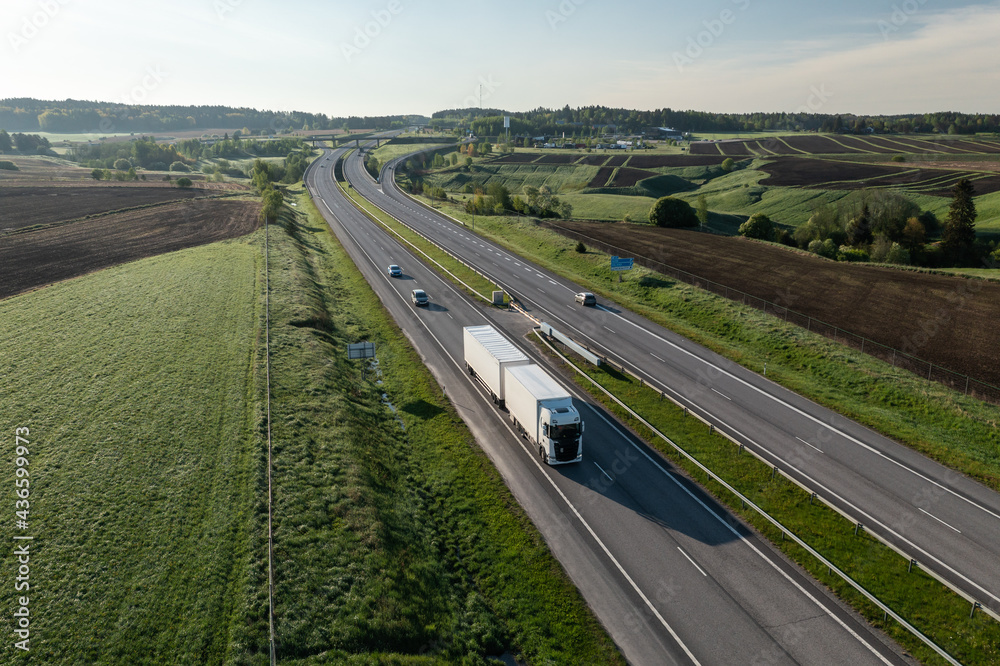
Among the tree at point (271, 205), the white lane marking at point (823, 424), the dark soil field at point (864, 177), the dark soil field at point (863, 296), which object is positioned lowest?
the white lane marking at point (823, 424)

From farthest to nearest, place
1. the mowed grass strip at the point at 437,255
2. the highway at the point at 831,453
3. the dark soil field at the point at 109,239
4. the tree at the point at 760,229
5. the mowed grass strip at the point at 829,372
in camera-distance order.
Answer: the tree at the point at 760,229
the mowed grass strip at the point at 437,255
the dark soil field at the point at 109,239
the mowed grass strip at the point at 829,372
the highway at the point at 831,453

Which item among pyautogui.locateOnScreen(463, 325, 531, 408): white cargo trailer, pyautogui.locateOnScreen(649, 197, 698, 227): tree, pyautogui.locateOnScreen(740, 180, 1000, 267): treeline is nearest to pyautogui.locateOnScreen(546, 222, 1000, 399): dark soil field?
pyautogui.locateOnScreen(740, 180, 1000, 267): treeline

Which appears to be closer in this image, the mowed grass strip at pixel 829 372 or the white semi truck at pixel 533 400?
the white semi truck at pixel 533 400

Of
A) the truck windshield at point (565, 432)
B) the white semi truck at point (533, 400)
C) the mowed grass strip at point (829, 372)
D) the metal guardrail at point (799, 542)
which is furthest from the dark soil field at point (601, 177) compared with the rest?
the truck windshield at point (565, 432)

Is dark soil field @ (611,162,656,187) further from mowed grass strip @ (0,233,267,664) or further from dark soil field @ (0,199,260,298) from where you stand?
mowed grass strip @ (0,233,267,664)

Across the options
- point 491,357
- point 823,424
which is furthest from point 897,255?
point 491,357

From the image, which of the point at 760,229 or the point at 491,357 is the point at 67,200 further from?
the point at 760,229

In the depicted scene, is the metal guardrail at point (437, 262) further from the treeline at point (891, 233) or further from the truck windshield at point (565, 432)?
the treeline at point (891, 233)

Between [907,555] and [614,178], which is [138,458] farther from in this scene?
[614,178]
